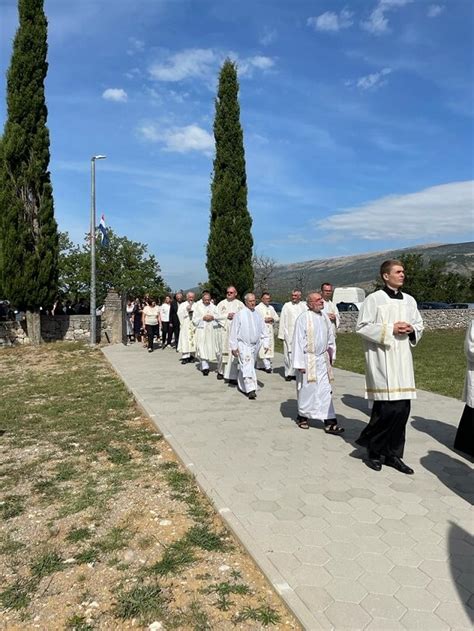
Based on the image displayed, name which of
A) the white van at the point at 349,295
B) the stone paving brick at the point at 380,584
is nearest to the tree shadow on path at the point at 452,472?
the stone paving brick at the point at 380,584

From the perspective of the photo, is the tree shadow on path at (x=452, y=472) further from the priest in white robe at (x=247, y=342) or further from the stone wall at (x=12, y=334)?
the stone wall at (x=12, y=334)

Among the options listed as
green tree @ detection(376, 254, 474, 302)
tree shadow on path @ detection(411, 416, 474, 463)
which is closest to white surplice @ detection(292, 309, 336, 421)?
tree shadow on path @ detection(411, 416, 474, 463)

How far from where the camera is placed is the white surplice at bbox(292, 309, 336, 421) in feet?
20.6

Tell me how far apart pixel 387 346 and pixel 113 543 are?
9.75 feet

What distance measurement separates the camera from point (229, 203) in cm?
1986

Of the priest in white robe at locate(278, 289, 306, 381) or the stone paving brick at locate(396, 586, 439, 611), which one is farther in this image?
the priest in white robe at locate(278, 289, 306, 381)

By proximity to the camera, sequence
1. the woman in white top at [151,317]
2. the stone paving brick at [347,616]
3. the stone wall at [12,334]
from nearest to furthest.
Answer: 1. the stone paving brick at [347,616]
2. the woman in white top at [151,317]
3. the stone wall at [12,334]

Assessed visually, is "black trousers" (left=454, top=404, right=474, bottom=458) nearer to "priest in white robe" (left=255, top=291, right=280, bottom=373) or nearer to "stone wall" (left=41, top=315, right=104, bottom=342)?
"priest in white robe" (left=255, top=291, right=280, bottom=373)

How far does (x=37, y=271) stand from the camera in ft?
60.1

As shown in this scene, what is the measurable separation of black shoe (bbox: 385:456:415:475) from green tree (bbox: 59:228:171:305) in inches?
1383

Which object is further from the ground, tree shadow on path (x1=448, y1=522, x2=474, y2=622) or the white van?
the white van

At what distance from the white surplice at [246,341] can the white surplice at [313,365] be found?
217cm

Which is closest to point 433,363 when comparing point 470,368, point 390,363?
point 470,368

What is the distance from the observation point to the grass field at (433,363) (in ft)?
32.2
